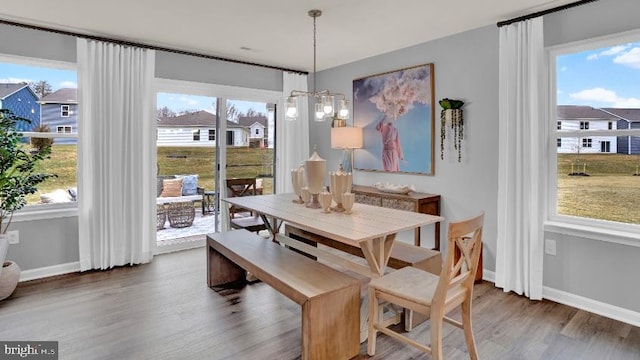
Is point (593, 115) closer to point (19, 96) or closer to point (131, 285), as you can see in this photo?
point (131, 285)

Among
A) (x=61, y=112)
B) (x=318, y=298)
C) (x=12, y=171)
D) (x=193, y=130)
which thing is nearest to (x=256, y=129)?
(x=193, y=130)

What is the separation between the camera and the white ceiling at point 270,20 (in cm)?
298

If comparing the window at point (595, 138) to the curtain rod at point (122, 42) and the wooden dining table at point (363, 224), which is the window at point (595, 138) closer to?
the wooden dining table at point (363, 224)

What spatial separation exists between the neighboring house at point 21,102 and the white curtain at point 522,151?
14.8 ft

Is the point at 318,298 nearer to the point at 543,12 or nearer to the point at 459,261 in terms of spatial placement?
the point at 459,261

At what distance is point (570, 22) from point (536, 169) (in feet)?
3.98

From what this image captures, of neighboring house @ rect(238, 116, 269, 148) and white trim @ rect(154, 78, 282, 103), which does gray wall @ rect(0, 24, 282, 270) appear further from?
neighboring house @ rect(238, 116, 269, 148)

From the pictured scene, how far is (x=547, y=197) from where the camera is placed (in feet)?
10.4

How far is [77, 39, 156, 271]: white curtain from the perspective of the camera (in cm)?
375

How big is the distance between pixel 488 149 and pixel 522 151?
394 mm

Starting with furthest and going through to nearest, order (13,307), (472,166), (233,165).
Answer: (233,165), (472,166), (13,307)

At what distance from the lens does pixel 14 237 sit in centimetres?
350

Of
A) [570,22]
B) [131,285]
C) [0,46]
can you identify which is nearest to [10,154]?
[0,46]

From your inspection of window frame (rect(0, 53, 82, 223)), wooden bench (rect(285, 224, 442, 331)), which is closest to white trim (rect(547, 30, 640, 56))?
wooden bench (rect(285, 224, 442, 331))
